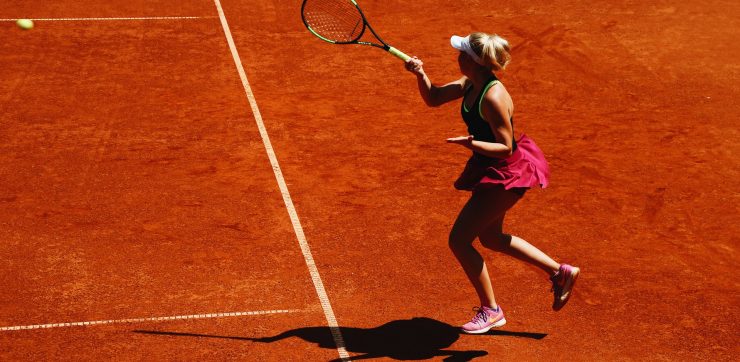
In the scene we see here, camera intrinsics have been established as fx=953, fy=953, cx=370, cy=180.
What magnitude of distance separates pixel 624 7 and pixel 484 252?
782cm

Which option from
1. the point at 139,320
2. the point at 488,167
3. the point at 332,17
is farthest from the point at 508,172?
the point at 332,17

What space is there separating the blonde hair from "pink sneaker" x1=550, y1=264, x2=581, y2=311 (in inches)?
55.8

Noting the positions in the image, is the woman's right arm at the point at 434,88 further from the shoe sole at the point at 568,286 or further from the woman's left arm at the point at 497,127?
the shoe sole at the point at 568,286

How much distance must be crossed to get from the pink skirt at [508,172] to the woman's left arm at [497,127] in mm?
148

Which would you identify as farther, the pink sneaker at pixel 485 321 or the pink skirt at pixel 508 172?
the pink sneaker at pixel 485 321

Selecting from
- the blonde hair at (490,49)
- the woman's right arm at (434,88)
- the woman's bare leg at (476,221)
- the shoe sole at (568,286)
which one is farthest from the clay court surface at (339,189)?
the blonde hair at (490,49)

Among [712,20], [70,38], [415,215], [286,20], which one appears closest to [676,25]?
[712,20]

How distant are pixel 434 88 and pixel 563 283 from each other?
1.53 metres

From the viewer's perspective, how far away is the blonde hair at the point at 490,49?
18.9 ft

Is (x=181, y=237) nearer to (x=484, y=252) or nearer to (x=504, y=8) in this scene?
(x=484, y=252)

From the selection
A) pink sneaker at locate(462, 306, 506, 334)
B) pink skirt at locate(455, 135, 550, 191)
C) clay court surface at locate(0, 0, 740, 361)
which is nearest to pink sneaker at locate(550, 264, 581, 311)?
clay court surface at locate(0, 0, 740, 361)

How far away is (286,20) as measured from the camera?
525 inches

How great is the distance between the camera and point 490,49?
226 inches

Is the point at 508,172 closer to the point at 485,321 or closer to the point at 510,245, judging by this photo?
the point at 510,245
